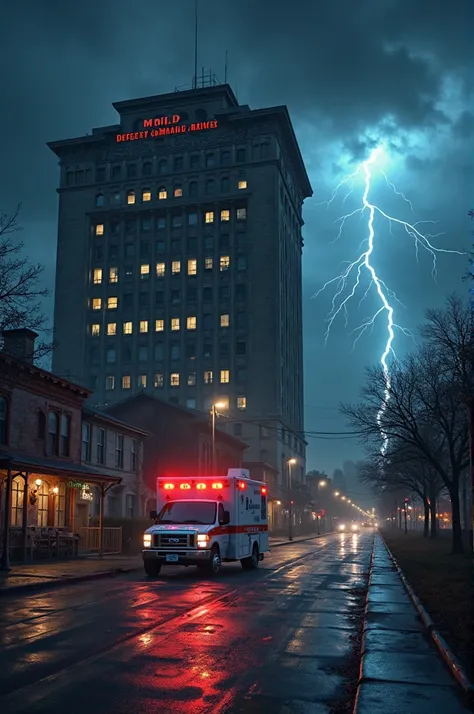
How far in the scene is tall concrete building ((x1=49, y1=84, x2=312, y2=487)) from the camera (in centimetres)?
10425

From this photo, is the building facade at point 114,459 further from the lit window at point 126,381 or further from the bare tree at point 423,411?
the lit window at point 126,381

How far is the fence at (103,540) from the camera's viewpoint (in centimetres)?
A: 3575

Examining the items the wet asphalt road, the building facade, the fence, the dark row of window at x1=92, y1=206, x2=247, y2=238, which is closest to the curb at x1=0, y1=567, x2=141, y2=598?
the wet asphalt road

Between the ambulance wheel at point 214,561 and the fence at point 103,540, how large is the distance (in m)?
13.8

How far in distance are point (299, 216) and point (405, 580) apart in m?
117

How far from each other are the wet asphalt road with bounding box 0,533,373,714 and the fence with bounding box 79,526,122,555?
59.3 feet

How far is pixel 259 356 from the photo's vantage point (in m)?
103

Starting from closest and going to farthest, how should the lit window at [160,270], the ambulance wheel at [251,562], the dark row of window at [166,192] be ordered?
the ambulance wheel at [251,562] → the lit window at [160,270] → the dark row of window at [166,192]

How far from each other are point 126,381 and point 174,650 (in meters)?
99.9

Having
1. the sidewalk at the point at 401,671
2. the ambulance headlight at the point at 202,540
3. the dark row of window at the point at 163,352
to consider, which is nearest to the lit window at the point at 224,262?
the dark row of window at the point at 163,352

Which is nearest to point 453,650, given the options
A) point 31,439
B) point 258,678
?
point 258,678

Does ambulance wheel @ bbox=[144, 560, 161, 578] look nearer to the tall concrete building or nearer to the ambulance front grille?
the ambulance front grille

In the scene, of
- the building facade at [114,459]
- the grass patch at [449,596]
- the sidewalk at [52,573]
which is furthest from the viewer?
the building facade at [114,459]

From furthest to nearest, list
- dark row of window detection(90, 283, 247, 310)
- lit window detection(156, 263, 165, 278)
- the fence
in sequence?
lit window detection(156, 263, 165, 278) < dark row of window detection(90, 283, 247, 310) < the fence
